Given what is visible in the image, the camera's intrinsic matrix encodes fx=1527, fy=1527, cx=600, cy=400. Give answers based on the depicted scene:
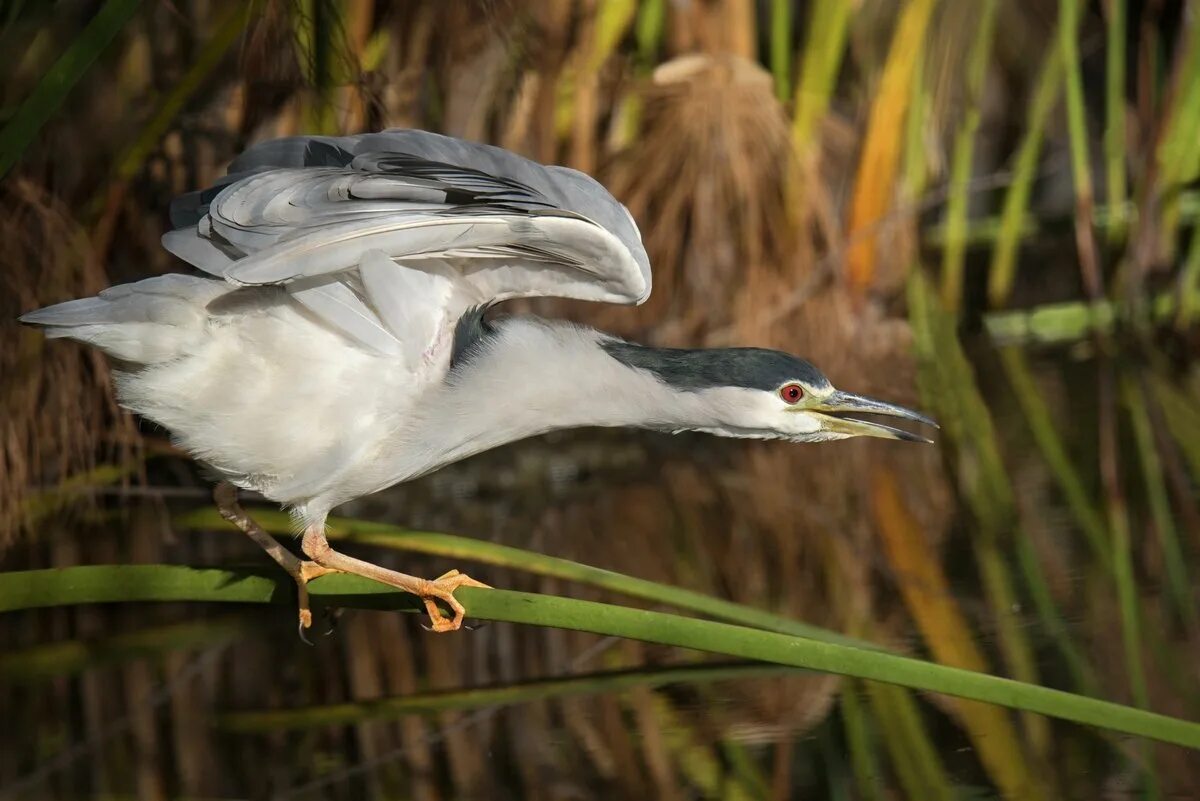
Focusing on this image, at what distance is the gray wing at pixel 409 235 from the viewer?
7.63 ft

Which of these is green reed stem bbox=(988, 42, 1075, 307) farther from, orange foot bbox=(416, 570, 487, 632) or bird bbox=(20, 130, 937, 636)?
orange foot bbox=(416, 570, 487, 632)

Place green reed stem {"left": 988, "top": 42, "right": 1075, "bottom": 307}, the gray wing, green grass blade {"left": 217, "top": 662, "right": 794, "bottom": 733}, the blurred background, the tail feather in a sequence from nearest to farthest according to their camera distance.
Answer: the gray wing
the tail feather
the blurred background
green grass blade {"left": 217, "top": 662, "right": 794, "bottom": 733}
green reed stem {"left": 988, "top": 42, "right": 1075, "bottom": 307}

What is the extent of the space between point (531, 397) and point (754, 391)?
0.39 metres

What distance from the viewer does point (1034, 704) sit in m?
2.02

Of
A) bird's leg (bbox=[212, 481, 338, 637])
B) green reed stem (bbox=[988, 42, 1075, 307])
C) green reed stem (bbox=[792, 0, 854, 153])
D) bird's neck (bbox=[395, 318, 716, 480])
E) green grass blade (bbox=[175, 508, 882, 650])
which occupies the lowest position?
green grass blade (bbox=[175, 508, 882, 650])

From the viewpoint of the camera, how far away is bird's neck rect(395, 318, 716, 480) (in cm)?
263

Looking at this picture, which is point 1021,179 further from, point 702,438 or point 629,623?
point 629,623

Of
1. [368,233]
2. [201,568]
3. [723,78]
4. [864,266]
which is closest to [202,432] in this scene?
[201,568]

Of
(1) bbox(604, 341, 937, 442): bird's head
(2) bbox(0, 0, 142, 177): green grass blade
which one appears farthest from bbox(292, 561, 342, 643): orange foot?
(2) bbox(0, 0, 142, 177): green grass blade

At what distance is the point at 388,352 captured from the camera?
2.61 m

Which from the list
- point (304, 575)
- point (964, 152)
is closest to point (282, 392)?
point (304, 575)

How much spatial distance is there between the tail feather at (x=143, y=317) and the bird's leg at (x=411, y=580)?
16.7 inches

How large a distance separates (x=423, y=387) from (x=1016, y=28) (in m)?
3.56

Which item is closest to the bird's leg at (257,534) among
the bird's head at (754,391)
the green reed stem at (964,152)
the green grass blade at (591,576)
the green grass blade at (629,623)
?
the green grass blade at (591,576)
